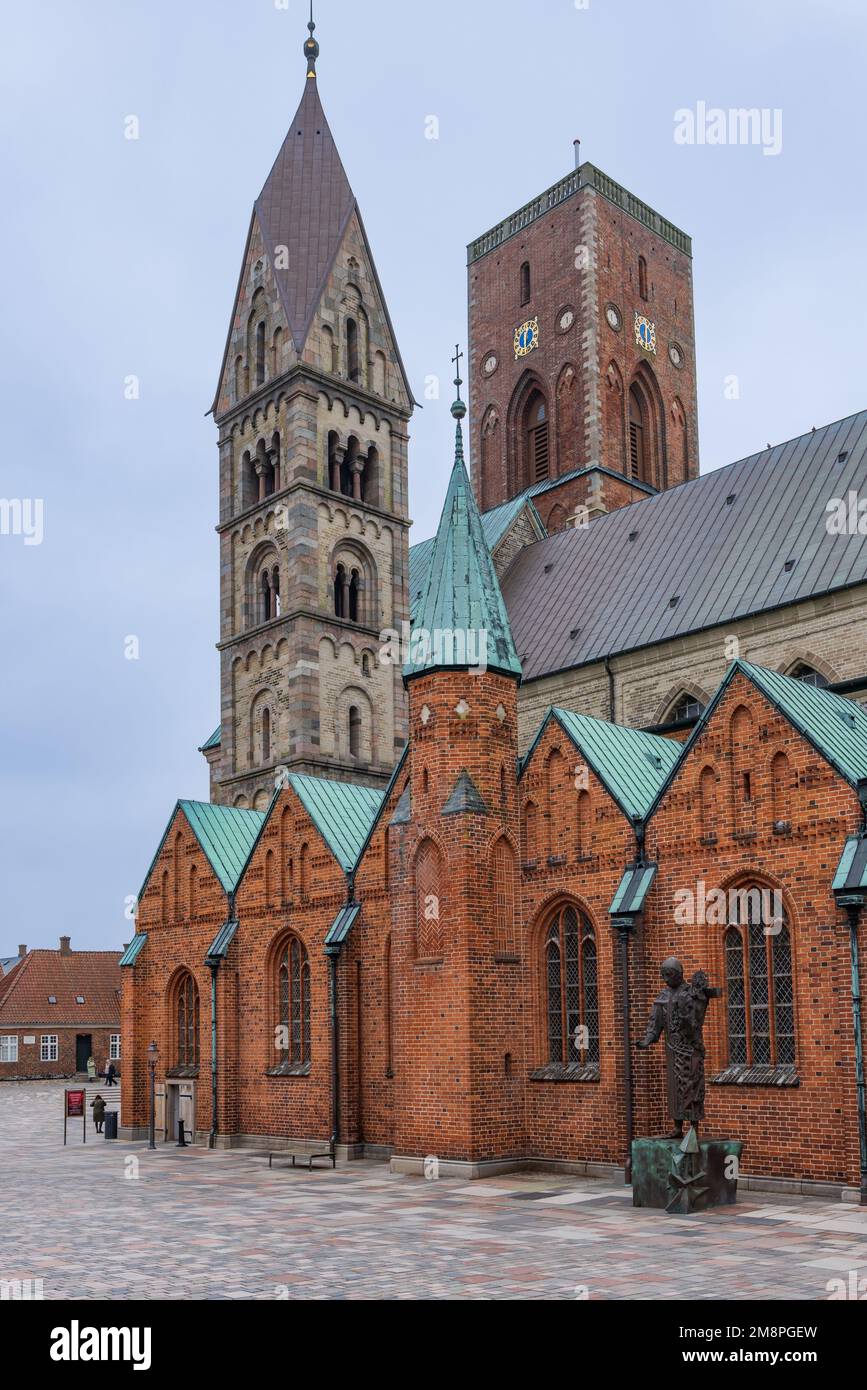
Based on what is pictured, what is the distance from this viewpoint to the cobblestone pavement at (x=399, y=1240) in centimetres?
1320

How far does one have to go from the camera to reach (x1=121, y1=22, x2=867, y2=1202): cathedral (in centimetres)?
2136

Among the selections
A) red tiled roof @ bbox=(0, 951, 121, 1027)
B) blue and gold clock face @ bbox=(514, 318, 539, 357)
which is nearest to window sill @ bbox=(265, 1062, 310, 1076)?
blue and gold clock face @ bbox=(514, 318, 539, 357)

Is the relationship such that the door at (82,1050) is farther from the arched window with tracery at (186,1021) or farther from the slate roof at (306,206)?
the slate roof at (306,206)

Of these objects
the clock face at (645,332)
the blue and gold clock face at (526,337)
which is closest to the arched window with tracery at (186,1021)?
the blue and gold clock face at (526,337)

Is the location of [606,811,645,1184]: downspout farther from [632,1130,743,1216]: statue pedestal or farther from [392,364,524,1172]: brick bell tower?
[632,1130,743,1216]: statue pedestal

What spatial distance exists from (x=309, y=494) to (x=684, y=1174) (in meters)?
29.7

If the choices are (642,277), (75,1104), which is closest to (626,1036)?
(75,1104)

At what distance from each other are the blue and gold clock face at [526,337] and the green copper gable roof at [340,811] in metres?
31.0

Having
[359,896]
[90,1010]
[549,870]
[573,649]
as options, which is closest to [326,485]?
[573,649]

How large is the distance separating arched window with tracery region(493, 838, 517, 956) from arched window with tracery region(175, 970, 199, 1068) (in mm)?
11183

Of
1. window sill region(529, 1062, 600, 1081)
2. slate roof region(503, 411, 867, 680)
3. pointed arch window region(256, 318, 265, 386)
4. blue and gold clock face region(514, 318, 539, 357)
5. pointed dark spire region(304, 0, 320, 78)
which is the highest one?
pointed dark spire region(304, 0, 320, 78)

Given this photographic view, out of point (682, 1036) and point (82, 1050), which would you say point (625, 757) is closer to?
point (682, 1036)

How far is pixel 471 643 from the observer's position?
82.4 ft

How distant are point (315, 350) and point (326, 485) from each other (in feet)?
15.0
